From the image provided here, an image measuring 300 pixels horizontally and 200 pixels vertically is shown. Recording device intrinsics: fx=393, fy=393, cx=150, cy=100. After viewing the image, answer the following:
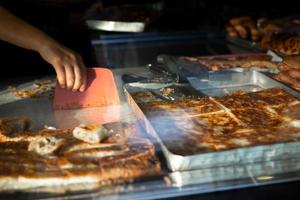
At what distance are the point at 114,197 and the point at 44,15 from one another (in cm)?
235

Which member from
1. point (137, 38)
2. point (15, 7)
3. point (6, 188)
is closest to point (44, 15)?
point (15, 7)

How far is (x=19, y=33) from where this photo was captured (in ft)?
5.97

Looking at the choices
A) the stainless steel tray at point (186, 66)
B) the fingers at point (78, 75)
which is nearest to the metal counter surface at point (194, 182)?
the fingers at point (78, 75)

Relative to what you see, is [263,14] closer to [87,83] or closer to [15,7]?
[15,7]

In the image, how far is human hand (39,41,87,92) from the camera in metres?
1.74

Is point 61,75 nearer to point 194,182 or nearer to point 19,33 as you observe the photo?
point 19,33

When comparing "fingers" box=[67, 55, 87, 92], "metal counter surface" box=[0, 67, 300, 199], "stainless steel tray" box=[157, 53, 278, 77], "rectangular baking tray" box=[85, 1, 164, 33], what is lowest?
"metal counter surface" box=[0, 67, 300, 199]

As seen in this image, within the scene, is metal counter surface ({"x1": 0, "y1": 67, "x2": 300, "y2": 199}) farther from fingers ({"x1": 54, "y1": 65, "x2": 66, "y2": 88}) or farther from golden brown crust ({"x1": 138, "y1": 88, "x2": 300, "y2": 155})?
fingers ({"x1": 54, "y1": 65, "x2": 66, "y2": 88})

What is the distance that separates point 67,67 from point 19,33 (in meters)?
0.30

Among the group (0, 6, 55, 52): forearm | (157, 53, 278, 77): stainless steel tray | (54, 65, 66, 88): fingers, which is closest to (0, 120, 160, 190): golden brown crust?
(54, 65, 66, 88): fingers

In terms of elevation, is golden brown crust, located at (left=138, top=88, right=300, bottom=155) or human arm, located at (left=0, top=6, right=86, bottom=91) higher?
human arm, located at (left=0, top=6, right=86, bottom=91)

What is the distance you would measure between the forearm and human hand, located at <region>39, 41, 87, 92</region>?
5 cm

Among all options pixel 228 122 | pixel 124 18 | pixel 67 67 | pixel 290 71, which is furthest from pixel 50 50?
pixel 124 18

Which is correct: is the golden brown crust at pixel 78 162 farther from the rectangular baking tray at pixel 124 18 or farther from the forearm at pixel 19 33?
the rectangular baking tray at pixel 124 18
